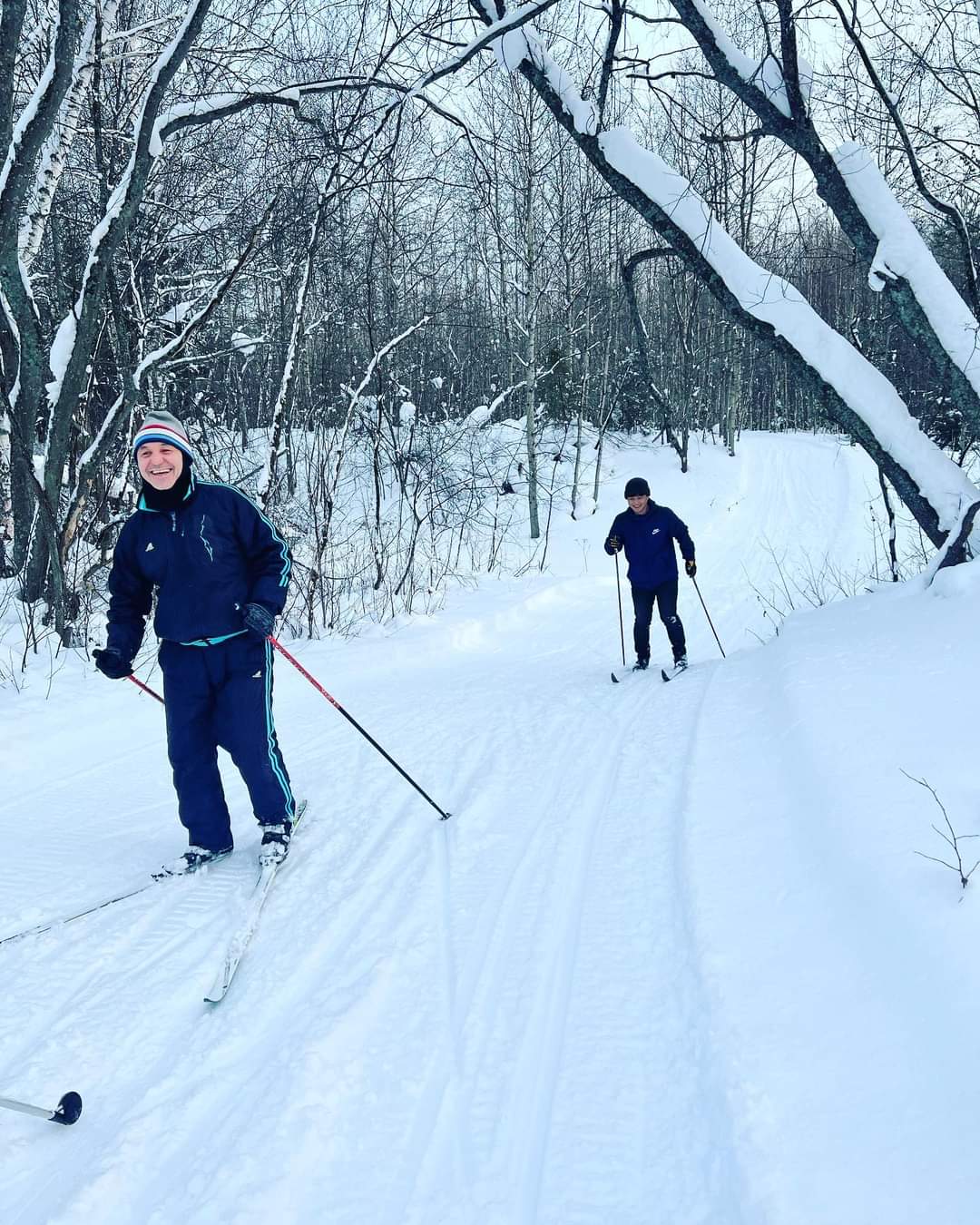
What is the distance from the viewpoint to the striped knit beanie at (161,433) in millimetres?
3402

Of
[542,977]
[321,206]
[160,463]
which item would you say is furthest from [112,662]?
[321,206]

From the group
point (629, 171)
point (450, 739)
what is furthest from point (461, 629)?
point (629, 171)

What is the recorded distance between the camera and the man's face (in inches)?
134

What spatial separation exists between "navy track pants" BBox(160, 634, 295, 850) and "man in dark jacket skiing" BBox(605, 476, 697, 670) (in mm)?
4508

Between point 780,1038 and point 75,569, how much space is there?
24.7ft

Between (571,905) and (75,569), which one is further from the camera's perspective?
(75,569)

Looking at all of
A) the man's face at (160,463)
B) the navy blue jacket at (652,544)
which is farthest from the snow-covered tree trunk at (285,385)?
the man's face at (160,463)

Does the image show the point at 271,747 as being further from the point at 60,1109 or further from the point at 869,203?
the point at 869,203

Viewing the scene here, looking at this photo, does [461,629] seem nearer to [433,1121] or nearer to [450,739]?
[450,739]

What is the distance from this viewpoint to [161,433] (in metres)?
3.40

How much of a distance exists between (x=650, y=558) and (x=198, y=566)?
16.0 feet

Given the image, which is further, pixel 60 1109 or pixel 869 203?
pixel 869 203

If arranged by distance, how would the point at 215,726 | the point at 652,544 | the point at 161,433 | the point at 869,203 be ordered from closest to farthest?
the point at 161,433 → the point at 215,726 → the point at 869,203 → the point at 652,544

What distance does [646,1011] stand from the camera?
8.18ft
